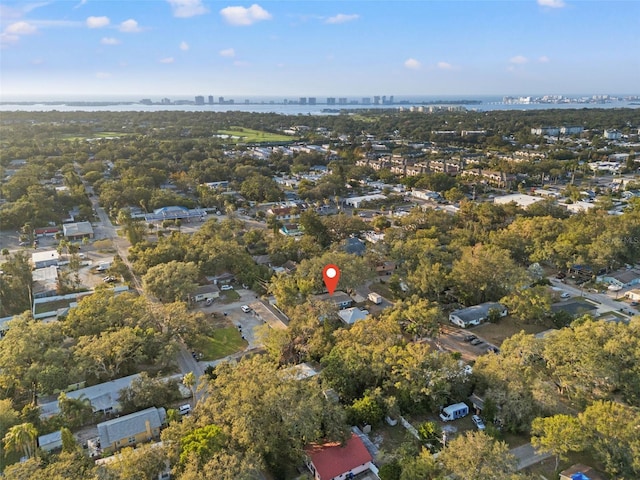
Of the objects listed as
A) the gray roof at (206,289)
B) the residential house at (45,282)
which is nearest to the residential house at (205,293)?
the gray roof at (206,289)

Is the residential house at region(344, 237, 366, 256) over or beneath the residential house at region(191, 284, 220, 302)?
over

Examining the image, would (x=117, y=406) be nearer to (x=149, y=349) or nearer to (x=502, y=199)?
(x=149, y=349)

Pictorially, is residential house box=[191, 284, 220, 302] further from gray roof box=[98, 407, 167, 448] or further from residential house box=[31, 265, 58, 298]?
gray roof box=[98, 407, 167, 448]

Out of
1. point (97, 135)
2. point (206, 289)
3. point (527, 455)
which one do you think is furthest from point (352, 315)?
point (97, 135)

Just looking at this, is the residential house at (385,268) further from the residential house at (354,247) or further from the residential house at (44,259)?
the residential house at (44,259)

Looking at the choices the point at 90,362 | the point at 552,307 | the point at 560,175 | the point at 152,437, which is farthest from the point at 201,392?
the point at 560,175

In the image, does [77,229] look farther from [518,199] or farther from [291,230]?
[518,199]

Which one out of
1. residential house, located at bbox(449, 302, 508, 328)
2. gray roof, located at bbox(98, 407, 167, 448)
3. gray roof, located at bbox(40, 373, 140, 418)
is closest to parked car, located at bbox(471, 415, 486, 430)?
residential house, located at bbox(449, 302, 508, 328)
